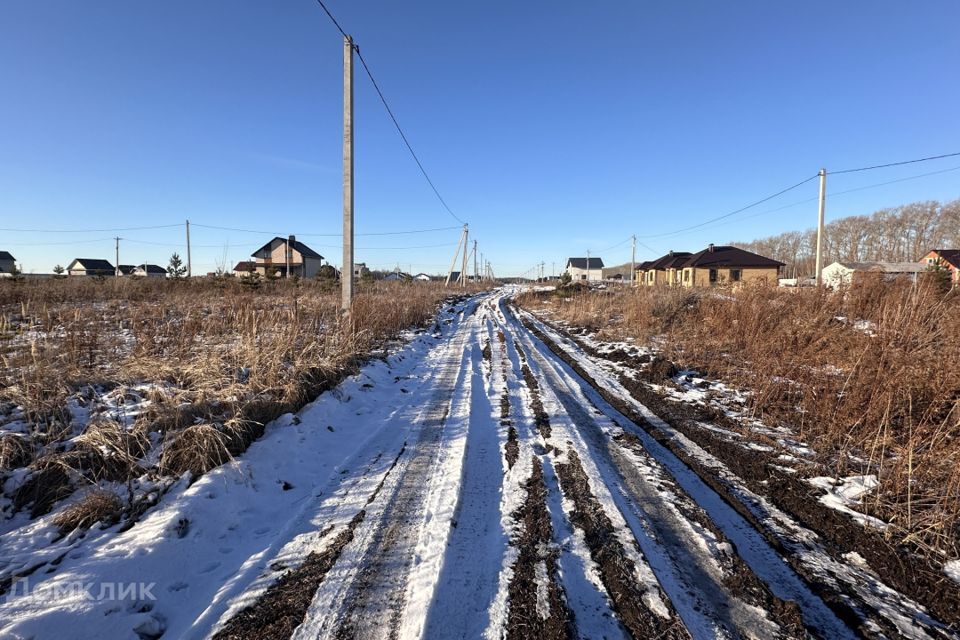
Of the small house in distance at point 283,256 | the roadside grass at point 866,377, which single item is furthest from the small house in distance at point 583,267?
the roadside grass at point 866,377

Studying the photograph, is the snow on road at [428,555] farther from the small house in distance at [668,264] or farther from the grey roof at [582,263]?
the grey roof at [582,263]

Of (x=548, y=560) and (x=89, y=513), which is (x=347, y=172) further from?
(x=548, y=560)

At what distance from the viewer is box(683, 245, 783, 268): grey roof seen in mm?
44909

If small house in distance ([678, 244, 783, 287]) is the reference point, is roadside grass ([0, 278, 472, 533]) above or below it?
below

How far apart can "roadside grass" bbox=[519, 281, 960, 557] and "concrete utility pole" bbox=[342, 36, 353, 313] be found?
8.33 meters

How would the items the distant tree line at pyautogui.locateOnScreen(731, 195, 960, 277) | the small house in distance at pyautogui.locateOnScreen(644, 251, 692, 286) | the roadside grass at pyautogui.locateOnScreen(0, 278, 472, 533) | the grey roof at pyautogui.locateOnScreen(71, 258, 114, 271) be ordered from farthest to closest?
the grey roof at pyautogui.locateOnScreen(71, 258, 114, 271), the distant tree line at pyautogui.locateOnScreen(731, 195, 960, 277), the small house in distance at pyautogui.locateOnScreen(644, 251, 692, 286), the roadside grass at pyautogui.locateOnScreen(0, 278, 472, 533)

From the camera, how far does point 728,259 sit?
1816 inches

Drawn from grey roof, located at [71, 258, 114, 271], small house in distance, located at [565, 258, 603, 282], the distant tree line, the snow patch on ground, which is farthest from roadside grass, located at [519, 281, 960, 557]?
grey roof, located at [71, 258, 114, 271]

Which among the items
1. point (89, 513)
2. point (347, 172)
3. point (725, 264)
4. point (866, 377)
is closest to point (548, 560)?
point (89, 513)

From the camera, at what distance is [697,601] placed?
2242 millimetres

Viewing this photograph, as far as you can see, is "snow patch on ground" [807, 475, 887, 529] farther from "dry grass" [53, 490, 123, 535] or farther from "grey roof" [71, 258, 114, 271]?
"grey roof" [71, 258, 114, 271]

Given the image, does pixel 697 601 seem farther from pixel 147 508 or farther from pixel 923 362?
pixel 923 362

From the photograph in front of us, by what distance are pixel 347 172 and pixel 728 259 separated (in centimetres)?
4977

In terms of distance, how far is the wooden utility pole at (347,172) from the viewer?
9664mm
